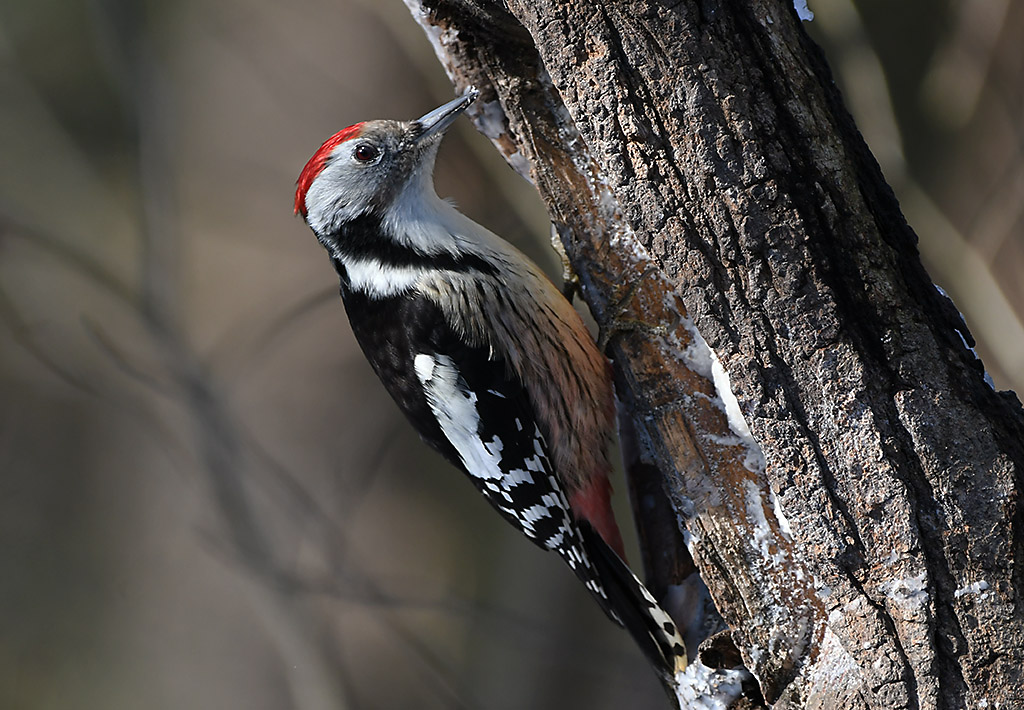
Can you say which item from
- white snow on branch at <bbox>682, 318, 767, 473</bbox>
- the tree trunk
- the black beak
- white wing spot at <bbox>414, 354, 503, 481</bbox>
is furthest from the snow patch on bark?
white wing spot at <bbox>414, 354, 503, 481</bbox>

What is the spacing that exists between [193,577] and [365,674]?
121 cm

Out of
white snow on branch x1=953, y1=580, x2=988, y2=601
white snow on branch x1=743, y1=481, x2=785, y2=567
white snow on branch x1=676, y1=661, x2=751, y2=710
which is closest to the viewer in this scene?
white snow on branch x1=953, y1=580, x2=988, y2=601

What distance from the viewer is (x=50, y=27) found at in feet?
17.1

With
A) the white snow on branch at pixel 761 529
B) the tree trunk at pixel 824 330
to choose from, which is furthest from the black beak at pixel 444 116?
the white snow on branch at pixel 761 529

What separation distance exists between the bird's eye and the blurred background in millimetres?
1061

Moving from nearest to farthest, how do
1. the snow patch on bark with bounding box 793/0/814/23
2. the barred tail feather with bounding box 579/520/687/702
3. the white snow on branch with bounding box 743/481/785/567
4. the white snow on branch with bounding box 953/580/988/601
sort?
the white snow on branch with bounding box 953/580/988/601, the snow patch on bark with bounding box 793/0/814/23, the white snow on branch with bounding box 743/481/785/567, the barred tail feather with bounding box 579/520/687/702

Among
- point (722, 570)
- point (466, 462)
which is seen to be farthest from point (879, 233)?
point (466, 462)

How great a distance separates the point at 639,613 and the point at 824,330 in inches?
40.8

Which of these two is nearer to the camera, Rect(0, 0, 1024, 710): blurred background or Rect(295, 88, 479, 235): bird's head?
Rect(295, 88, 479, 235): bird's head

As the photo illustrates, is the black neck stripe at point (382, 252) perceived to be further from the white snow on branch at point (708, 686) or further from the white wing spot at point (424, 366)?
the white snow on branch at point (708, 686)

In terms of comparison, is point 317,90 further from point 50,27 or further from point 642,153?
point 642,153

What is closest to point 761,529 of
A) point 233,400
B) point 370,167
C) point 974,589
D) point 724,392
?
point 724,392

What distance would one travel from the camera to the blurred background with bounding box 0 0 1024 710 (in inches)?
168

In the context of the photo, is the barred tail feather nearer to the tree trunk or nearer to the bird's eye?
the tree trunk
